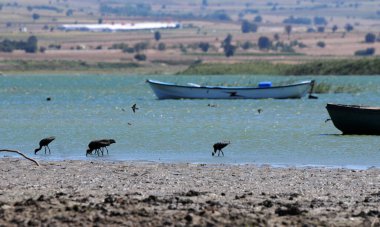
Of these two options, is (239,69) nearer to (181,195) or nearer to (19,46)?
(19,46)

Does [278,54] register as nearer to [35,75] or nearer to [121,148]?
[35,75]

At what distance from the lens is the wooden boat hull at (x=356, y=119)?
31562 mm

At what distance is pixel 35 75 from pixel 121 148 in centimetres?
9706

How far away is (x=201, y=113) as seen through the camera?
46406 millimetres

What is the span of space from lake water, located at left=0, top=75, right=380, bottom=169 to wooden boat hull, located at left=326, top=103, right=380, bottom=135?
1.14ft

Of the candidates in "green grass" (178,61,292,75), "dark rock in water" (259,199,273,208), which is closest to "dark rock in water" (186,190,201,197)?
"dark rock in water" (259,199,273,208)

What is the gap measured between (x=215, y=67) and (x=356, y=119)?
250 feet

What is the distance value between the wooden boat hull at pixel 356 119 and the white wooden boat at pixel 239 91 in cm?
2303

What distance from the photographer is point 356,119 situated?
105 ft

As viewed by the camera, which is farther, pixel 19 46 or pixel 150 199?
pixel 19 46

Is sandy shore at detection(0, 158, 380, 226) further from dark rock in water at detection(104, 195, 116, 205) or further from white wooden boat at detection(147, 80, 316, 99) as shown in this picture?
white wooden boat at detection(147, 80, 316, 99)

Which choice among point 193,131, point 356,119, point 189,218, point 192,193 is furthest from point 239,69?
point 189,218

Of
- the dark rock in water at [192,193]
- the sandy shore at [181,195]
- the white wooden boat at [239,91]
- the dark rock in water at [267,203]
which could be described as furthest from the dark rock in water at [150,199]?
the white wooden boat at [239,91]

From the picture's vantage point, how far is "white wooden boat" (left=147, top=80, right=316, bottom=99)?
2206 inches
